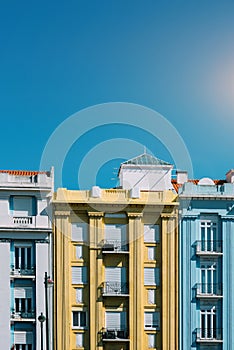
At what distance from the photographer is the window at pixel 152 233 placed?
2614cm

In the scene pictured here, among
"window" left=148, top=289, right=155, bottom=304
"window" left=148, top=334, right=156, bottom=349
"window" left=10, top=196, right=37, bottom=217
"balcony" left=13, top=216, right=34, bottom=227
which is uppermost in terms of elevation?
"window" left=10, top=196, right=37, bottom=217

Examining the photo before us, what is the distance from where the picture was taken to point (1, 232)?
2548cm

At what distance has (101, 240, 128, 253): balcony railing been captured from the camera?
2561 cm

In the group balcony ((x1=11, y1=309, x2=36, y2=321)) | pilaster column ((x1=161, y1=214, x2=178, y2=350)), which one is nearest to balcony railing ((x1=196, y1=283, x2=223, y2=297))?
pilaster column ((x1=161, y1=214, x2=178, y2=350))

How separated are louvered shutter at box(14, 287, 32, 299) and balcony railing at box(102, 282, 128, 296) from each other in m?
3.81

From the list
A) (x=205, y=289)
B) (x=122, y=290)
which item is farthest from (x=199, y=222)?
(x=122, y=290)

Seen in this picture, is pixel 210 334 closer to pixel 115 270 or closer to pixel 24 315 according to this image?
pixel 115 270

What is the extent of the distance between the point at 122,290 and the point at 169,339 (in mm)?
3449

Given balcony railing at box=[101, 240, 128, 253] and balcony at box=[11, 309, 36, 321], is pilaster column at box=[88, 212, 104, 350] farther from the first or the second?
balcony at box=[11, 309, 36, 321]

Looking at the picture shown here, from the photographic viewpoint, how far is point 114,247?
84.5 feet

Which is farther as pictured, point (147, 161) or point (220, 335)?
point (147, 161)

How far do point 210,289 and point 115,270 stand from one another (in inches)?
198

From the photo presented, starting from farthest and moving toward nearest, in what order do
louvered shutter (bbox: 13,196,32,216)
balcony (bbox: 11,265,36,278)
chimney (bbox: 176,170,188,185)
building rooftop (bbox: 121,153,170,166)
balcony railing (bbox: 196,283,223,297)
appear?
1. chimney (bbox: 176,170,188,185)
2. building rooftop (bbox: 121,153,170,166)
3. louvered shutter (bbox: 13,196,32,216)
4. balcony railing (bbox: 196,283,223,297)
5. balcony (bbox: 11,265,36,278)

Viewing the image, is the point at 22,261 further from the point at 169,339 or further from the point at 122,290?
the point at 169,339
